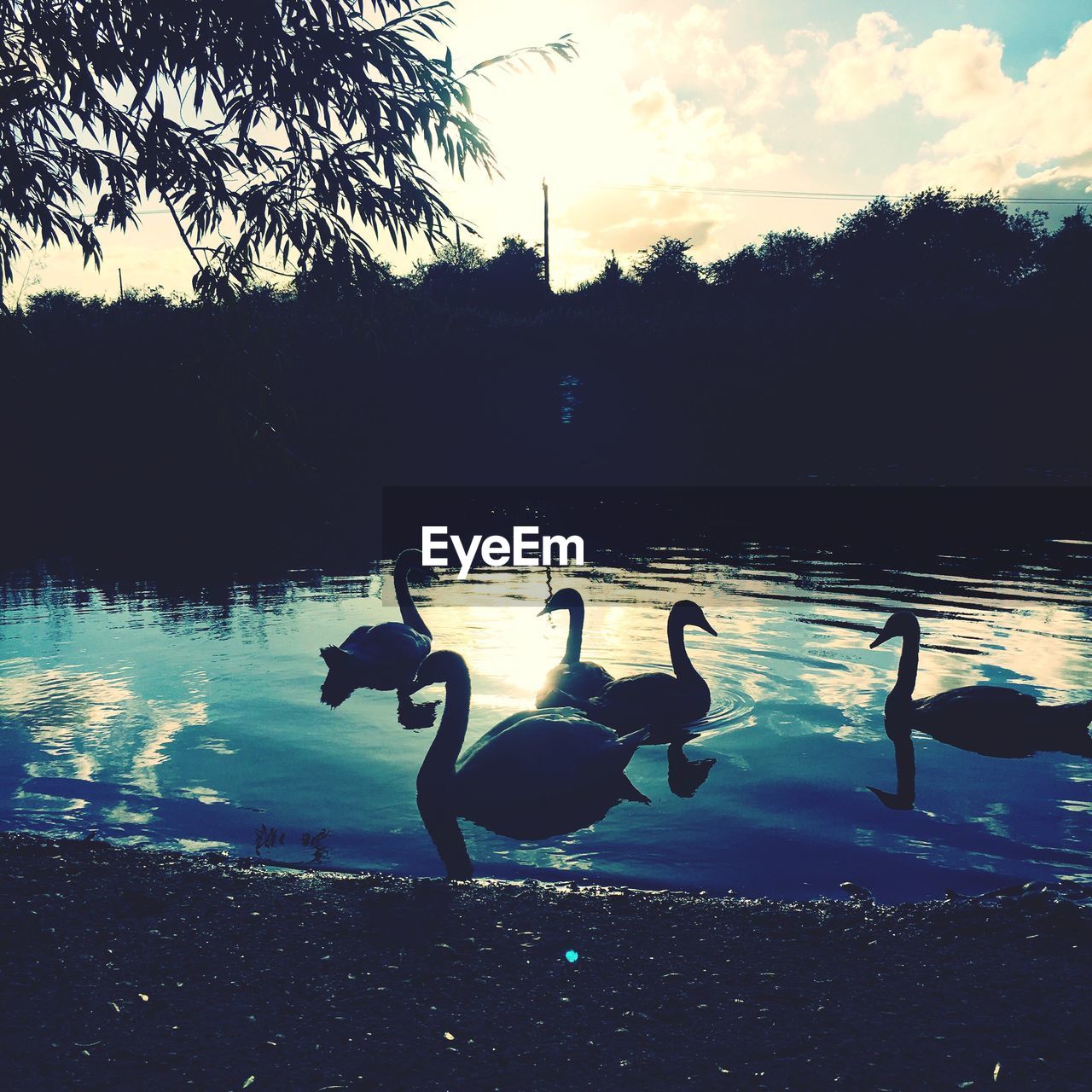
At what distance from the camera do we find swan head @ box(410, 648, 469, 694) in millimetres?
8312

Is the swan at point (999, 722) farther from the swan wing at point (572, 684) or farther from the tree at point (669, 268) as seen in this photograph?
the tree at point (669, 268)

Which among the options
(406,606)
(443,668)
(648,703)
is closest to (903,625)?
(648,703)

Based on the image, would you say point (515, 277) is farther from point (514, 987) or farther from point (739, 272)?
point (514, 987)

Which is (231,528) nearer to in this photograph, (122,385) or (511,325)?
(122,385)

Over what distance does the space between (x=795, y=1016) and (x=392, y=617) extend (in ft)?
38.3

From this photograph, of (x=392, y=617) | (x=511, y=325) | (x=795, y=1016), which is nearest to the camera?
(x=795, y=1016)

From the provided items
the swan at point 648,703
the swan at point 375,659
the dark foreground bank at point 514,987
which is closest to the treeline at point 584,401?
the swan at point 375,659

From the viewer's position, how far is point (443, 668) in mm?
8328

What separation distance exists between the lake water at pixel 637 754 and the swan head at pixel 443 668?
0.86 metres

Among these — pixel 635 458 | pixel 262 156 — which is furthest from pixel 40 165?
pixel 635 458

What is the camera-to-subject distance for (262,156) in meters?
8.66

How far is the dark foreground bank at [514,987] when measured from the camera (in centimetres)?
409

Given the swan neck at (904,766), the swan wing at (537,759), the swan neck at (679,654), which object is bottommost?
the swan neck at (904,766)

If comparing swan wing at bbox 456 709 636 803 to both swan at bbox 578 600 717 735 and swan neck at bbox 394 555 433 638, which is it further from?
swan neck at bbox 394 555 433 638
